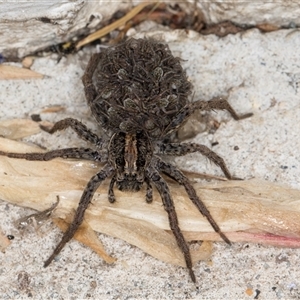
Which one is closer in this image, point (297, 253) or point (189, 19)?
point (297, 253)

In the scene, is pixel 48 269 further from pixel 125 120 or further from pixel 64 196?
pixel 125 120

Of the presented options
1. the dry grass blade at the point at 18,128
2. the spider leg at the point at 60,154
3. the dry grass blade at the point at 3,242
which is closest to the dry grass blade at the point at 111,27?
the dry grass blade at the point at 18,128

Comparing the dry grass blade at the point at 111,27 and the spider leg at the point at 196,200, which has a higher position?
the dry grass blade at the point at 111,27

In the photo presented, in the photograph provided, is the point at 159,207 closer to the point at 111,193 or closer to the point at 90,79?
the point at 111,193

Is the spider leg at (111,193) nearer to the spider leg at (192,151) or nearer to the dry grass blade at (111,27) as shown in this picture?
the spider leg at (192,151)

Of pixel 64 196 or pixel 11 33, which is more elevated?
pixel 11 33

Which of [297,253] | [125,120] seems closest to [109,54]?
[125,120]

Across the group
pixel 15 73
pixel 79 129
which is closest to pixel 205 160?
pixel 79 129
